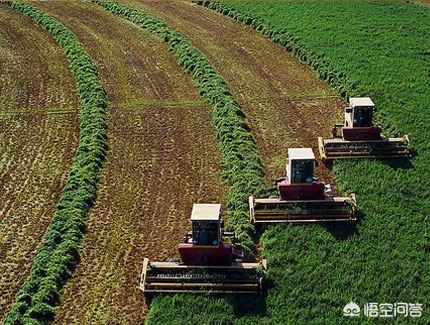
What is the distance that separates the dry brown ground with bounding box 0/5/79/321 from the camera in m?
24.1

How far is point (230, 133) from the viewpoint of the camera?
3138 cm

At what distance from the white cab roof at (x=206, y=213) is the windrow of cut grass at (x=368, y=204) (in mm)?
2596

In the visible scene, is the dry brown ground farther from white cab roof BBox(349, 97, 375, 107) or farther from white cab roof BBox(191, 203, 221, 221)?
white cab roof BBox(349, 97, 375, 107)

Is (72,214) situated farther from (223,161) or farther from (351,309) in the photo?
(351,309)

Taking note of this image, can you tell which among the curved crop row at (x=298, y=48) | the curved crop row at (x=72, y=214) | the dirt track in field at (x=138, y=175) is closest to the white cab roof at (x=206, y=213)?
the dirt track in field at (x=138, y=175)

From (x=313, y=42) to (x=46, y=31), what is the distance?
59.6ft

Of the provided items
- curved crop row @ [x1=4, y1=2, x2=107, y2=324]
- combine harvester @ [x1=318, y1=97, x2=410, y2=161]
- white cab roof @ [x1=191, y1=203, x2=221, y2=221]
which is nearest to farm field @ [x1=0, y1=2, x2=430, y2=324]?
curved crop row @ [x1=4, y1=2, x2=107, y2=324]

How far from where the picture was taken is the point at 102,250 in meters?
23.8

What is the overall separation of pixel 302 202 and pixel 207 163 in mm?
6077

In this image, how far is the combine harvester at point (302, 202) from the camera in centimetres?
2464

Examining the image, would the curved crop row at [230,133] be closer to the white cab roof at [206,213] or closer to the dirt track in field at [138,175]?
the dirt track in field at [138,175]

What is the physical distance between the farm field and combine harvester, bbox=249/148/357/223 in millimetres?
527

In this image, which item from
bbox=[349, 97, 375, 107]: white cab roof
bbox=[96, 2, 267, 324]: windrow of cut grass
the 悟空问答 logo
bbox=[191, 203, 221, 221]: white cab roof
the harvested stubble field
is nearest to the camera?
the 悟空问答 logo

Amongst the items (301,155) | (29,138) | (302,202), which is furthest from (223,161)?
(29,138)
